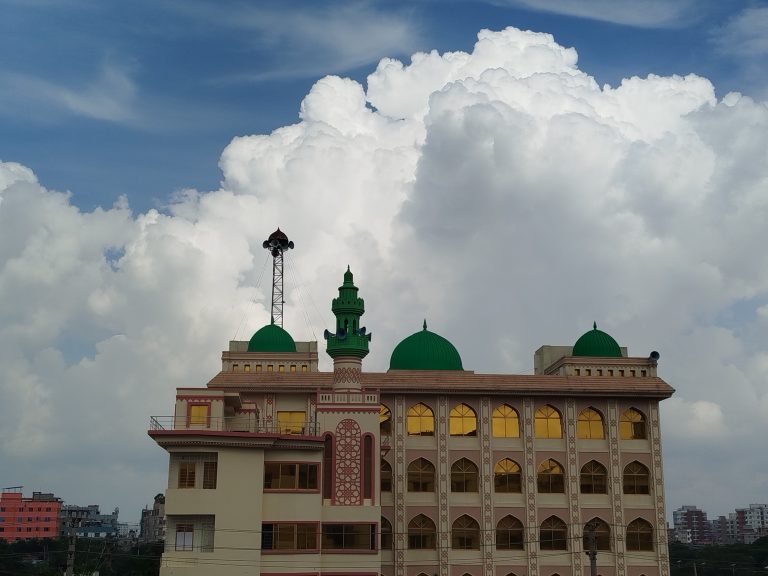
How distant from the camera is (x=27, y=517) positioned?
175 meters

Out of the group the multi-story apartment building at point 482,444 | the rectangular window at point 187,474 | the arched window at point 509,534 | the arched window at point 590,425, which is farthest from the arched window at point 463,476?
the rectangular window at point 187,474

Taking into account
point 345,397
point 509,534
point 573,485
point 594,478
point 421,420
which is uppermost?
point 345,397

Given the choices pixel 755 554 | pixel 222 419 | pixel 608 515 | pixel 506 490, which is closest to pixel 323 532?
pixel 222 419

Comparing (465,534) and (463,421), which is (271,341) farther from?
(465,534)

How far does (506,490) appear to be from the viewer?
60.2 m

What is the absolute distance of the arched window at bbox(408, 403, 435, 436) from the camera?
60750 millimetres

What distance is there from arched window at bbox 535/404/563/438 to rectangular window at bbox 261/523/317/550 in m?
18.3

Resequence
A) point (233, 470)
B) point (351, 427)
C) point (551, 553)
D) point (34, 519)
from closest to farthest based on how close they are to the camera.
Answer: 1. point (233, 470)
2. point (351, 427)
3. point (551, 553)
4. point (34, 519)

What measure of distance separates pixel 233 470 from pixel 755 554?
99.3 meters

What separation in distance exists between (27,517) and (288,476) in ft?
468

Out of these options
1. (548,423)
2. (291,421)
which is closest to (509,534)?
(548,423)

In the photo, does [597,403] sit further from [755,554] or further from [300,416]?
[755,554]

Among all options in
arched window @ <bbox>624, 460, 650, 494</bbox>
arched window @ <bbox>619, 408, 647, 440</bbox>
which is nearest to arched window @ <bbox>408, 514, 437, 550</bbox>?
arched window @ <bbox>624, 460, 650, 494</bbox>

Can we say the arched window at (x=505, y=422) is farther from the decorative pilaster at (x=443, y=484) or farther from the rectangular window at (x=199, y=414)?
the rectangular window at (x=199, y=414)
